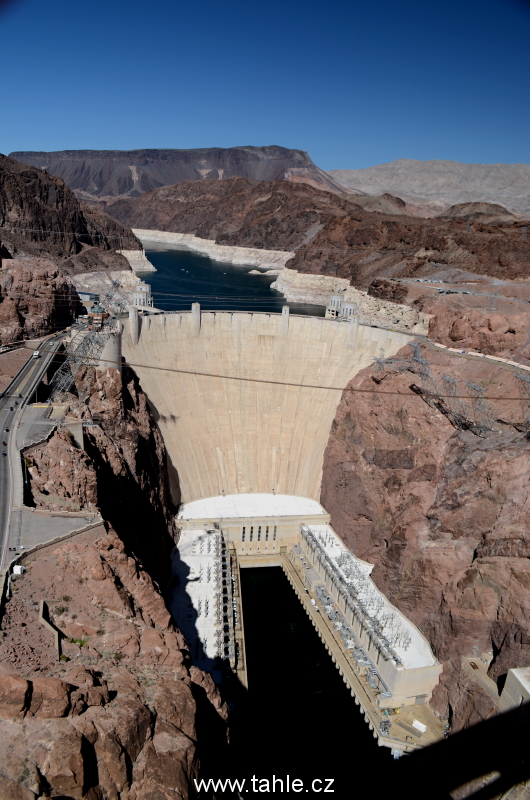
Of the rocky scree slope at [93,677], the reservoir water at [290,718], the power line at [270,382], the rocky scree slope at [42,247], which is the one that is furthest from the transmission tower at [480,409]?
the rocky scree slope at [42,247]

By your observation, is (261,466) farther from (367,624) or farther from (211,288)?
(211,288)

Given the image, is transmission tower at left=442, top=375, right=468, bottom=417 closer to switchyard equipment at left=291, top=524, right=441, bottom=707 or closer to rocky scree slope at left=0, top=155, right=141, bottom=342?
switchyard equipment at left=291, top=524, right=441, bottom=707

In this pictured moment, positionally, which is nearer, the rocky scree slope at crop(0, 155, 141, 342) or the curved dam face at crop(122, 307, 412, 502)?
the curved dam face at crop(122, 307, 412, 502)

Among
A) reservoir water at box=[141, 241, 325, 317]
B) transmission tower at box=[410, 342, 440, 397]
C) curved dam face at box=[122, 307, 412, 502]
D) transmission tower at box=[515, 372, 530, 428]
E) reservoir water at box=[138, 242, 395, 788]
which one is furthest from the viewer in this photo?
reservoir water at box=[141, 241, 325, 317]

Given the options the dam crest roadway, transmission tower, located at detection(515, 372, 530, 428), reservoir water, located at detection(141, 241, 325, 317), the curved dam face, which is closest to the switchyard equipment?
the dam crest roadway

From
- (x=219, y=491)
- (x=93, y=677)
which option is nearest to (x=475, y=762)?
(x=93, y=677)

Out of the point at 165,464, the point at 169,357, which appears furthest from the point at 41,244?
the point at 165,464

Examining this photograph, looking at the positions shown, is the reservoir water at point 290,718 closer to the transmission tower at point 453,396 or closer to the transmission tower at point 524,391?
the transmission tower at point 453,396
